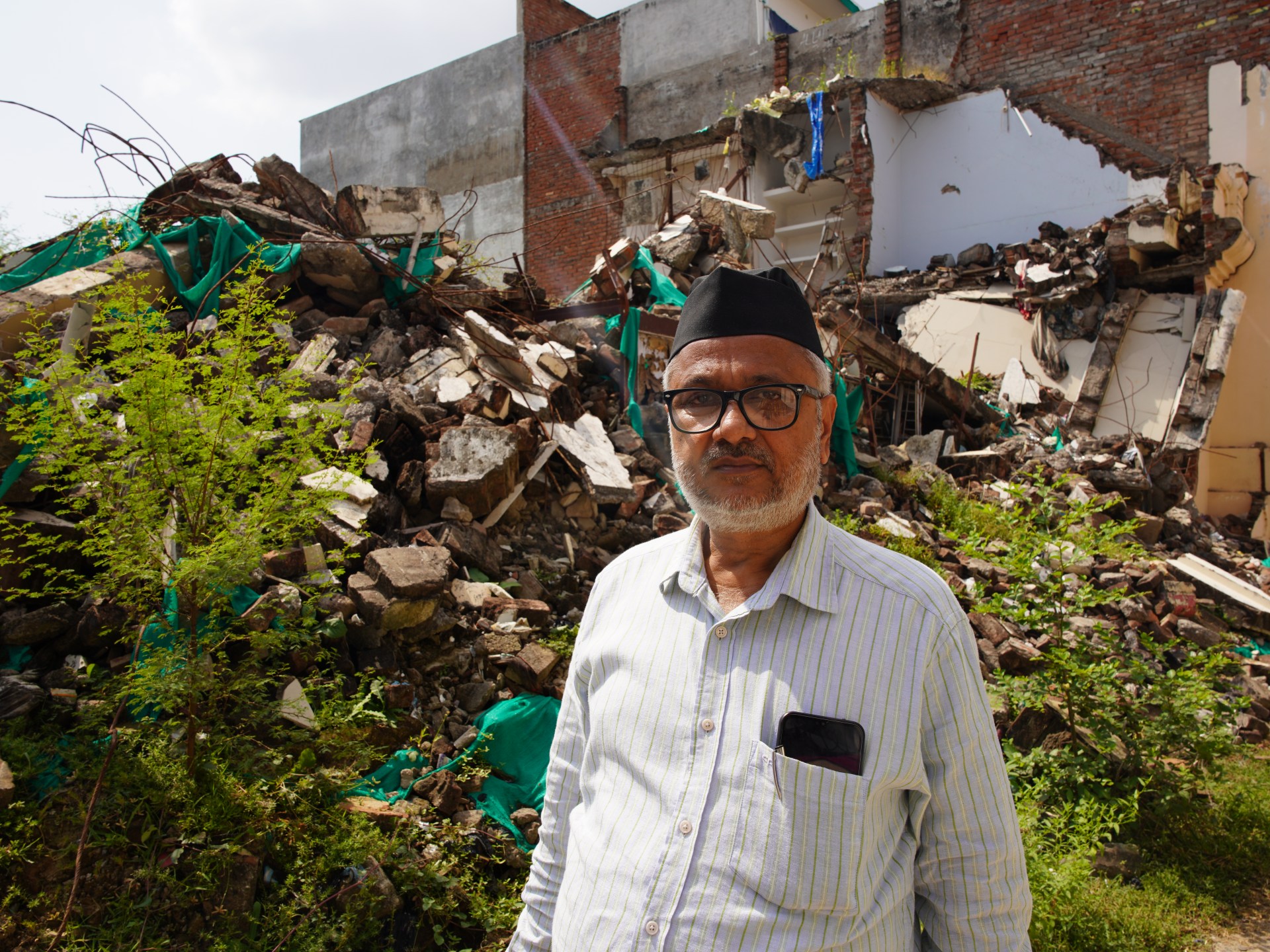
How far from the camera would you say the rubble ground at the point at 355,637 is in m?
2.93

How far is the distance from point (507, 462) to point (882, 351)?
638cm

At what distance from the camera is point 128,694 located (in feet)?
10.2

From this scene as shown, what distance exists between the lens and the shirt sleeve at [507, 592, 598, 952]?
1685mm

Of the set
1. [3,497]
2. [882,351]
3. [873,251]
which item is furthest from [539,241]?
[3,497]

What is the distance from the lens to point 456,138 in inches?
797

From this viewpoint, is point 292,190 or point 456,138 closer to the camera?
point 292,190

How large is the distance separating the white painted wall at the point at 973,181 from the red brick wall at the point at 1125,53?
64cm

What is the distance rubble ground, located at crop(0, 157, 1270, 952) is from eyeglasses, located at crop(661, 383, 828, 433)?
2.03m

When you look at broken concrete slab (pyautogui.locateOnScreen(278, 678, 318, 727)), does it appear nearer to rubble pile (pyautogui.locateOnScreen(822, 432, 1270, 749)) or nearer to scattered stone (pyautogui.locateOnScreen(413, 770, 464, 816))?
scattered stone (pyautogui.locateOnScreen(413, 770, 464, 816))

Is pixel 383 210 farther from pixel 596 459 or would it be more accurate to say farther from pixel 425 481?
pixel 425 481

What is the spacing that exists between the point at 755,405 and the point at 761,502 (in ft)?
0.65

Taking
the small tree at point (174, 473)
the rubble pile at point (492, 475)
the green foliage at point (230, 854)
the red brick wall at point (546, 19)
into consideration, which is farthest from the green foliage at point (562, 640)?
the red brick wall at point (546, 19)

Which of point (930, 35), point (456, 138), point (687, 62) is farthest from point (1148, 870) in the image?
point (456, 138)

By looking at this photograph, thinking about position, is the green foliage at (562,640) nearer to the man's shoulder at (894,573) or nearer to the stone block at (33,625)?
the stone block at (33,625)
